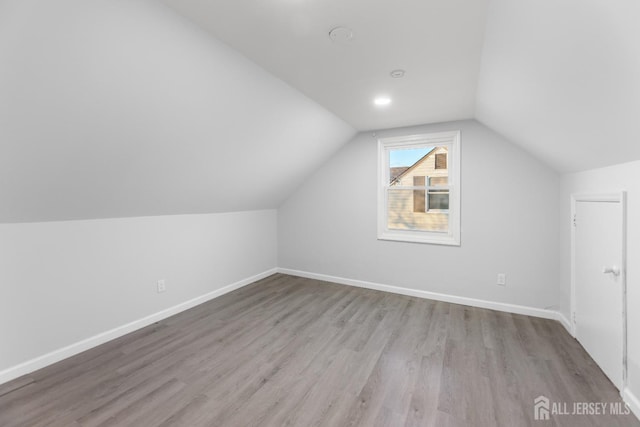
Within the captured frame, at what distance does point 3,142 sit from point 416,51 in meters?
2.57

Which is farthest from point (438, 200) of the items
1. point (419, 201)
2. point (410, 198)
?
point (410, 198)

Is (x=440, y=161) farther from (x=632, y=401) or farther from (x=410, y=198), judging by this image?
(x=632, y=401)

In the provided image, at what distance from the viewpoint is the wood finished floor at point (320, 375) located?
1708 mm

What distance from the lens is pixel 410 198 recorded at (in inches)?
155

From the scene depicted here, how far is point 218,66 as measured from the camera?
1.94 meters

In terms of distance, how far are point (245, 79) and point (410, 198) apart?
2716 millimetres

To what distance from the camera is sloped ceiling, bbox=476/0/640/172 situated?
3.26 ft

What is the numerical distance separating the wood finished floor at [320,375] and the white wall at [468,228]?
1.64 feet

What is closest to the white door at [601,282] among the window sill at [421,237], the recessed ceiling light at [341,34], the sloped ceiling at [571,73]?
the sloped ceiling at [571,73]

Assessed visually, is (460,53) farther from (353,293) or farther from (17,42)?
(353,293)

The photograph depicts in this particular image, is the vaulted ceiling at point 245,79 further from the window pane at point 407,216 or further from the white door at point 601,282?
the window pane at point 407,216

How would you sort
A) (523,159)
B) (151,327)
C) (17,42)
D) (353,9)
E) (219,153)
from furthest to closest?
(523,159)
(151,327)
(219,153)
(353,9)
(17,42)

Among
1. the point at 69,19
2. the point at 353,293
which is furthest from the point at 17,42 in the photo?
the point at 353,293

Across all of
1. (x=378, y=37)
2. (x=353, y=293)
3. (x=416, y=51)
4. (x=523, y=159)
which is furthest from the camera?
(x=353, y=293)
